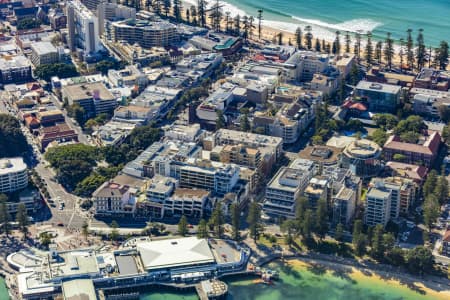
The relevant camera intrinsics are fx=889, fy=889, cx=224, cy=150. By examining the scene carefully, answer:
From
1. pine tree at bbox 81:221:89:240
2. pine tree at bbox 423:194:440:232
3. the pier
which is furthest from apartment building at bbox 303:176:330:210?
pine tree at bbox 81:221:89:240

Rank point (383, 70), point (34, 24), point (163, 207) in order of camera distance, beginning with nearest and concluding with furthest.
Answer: point (163, 207) → point (383, 70) → point (34, 24)

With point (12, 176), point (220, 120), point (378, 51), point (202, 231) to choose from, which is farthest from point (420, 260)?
point (378, 51)

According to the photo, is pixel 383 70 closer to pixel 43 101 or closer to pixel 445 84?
pixel 445 84

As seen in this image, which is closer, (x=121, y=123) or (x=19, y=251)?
(x=19, y=251)

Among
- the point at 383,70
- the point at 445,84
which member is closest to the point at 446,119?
the point at 445,84

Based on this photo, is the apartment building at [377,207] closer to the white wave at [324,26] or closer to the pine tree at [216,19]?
the white wave at [324,26]

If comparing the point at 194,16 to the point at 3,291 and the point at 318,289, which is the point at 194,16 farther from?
the point at 3,291
